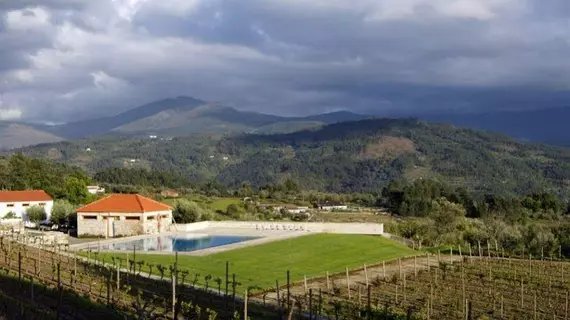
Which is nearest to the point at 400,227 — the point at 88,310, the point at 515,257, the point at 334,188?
the point at 515,257

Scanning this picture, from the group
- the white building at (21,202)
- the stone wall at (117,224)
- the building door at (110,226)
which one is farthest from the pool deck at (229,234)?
the white building at (21,202)

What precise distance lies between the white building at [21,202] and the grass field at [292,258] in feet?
68.5

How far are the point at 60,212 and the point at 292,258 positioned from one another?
21120 millimetres

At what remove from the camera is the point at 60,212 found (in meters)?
47.7

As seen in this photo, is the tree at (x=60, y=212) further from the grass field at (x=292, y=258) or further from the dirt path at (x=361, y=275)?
the dirt path at (x=361, y=275)

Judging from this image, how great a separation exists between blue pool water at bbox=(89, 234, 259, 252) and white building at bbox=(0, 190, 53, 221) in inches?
540

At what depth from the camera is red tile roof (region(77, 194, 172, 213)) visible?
43875 millimetres

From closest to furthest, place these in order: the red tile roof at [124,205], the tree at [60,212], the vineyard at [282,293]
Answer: the vineyard at [282,293], the red tile roof at [124,205], the tree at [60,212]

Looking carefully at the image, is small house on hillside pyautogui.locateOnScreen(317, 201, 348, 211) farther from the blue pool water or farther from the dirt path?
the dirt path

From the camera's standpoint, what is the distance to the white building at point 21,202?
50625 millimetres

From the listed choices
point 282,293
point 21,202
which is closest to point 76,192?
point 21,202

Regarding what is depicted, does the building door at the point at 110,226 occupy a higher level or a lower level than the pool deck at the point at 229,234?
higher

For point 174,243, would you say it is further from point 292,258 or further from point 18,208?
point 18,208

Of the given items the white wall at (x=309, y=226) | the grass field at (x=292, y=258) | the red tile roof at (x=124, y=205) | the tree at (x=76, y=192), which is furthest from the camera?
the tree at (x=76, y=192)
